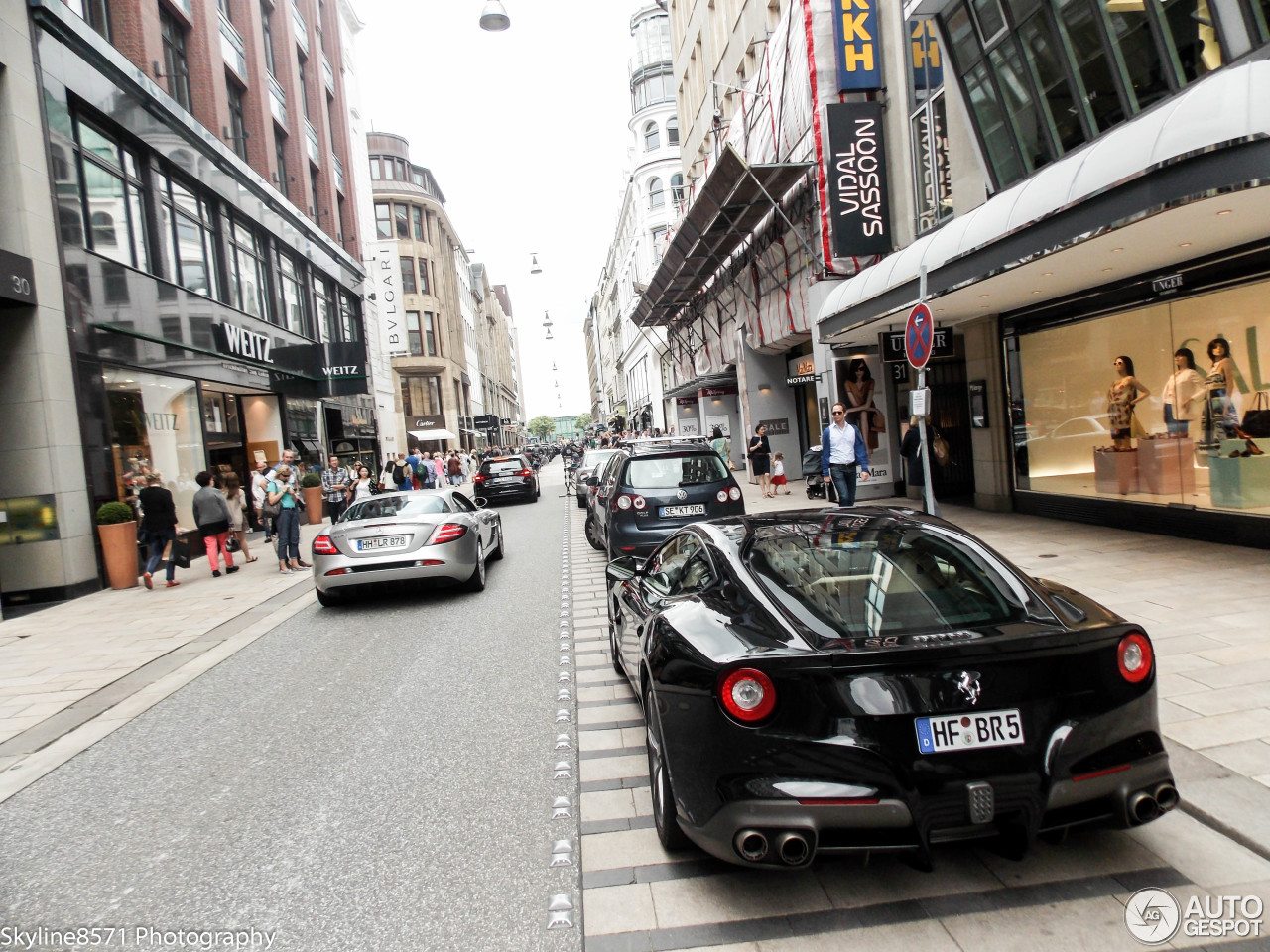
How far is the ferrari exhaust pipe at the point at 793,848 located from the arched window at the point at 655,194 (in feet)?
167

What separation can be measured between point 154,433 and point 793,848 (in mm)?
15456

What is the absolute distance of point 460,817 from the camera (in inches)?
148

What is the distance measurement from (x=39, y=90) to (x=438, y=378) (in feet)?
154

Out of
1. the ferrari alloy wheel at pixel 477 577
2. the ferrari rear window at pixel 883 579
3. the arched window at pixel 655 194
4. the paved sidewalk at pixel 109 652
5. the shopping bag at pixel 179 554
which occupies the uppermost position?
the arched window at pixel 655 194

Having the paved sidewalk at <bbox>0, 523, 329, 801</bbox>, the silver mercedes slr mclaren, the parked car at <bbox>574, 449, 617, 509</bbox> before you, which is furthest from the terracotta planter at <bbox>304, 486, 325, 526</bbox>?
the silver mercedes slr mclaren

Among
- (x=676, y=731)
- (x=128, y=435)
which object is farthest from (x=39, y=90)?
(x=676, y=731)

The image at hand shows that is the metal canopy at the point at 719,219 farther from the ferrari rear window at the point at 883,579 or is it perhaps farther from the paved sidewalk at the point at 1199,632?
the ferrari rear window at the point at 883,579

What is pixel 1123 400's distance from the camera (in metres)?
10.7

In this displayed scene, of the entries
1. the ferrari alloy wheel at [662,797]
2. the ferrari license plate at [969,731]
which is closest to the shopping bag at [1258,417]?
the ferrari license plate at [969,731]

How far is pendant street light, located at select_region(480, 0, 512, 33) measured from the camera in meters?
12.3

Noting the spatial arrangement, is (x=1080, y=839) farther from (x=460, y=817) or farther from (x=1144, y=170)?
(x=1144, y=170)

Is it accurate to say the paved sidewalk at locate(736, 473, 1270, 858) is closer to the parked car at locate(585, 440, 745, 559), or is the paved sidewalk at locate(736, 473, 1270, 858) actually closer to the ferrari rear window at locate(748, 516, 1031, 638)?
the ferrari rear window at locate(748, 516, 1031, 638)

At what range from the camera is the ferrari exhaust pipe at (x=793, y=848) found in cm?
258

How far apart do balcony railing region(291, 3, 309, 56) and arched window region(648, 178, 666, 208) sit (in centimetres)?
2518
